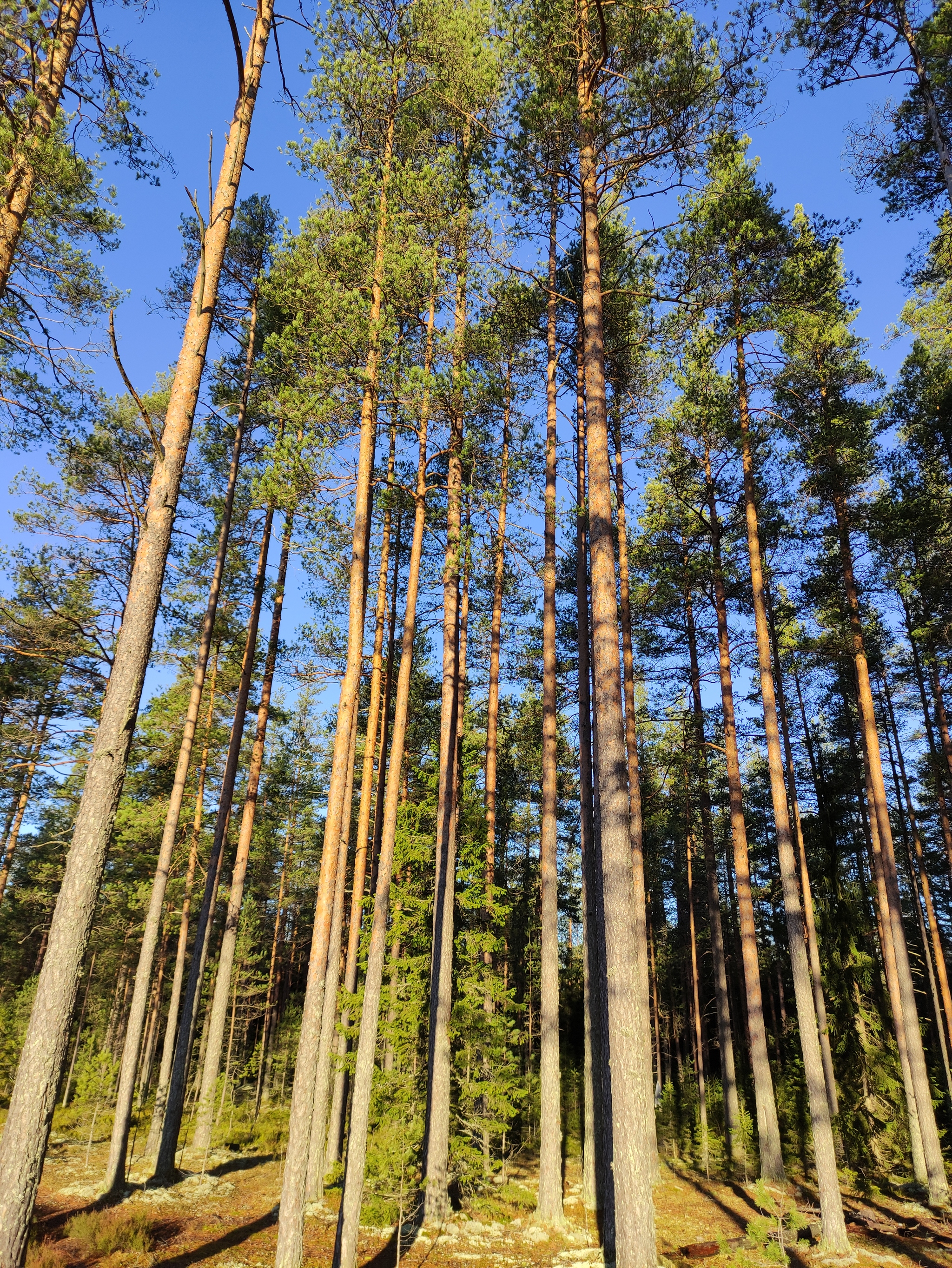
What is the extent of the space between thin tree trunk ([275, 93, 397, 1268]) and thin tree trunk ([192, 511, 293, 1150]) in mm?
3301

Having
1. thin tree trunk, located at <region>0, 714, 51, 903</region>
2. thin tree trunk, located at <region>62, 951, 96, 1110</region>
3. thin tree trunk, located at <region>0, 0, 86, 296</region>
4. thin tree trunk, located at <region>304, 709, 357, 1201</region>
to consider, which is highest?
thin tree trunk, located at <region>0, 0, 86, 296</region>

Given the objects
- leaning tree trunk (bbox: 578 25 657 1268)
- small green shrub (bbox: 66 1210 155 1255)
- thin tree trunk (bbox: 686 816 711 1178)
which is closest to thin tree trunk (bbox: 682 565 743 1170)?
thin tree trunk (bbox: 686 816 711 1178)

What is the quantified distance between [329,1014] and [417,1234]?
365cm

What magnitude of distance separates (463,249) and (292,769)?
18.7 metres

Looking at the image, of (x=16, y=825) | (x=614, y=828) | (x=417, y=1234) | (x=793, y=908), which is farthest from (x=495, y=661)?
(x=16, y=825)

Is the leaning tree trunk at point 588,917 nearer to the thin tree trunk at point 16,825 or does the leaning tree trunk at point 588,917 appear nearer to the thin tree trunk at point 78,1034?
the thin tree trunk at point 16,825

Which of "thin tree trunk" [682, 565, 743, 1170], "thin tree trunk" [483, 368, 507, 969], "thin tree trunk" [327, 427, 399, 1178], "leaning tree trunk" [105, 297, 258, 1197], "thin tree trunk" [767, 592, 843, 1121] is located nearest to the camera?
"leaning tree trunk" [105, 297, 258, 1197]

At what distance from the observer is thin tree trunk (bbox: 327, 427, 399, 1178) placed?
450 inches

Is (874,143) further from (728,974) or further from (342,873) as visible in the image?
(728,974)

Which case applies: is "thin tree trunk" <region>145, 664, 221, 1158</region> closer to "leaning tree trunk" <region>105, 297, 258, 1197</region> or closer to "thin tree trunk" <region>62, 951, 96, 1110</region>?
"leaning tree trunk" <region>105, 297, 258, 1197</region>

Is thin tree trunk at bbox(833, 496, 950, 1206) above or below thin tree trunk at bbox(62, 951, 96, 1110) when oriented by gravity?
above

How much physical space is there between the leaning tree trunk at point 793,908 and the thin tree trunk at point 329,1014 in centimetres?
651

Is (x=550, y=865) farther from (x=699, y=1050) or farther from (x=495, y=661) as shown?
(x=699, y=1050)

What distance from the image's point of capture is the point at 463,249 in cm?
1111
